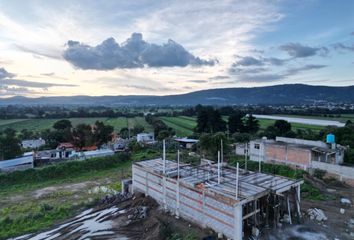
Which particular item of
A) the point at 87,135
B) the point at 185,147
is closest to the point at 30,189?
the point at 87,135

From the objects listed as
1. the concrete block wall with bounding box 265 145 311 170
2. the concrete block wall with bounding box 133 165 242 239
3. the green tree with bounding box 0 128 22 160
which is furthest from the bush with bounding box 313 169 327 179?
the green tree with bounding box 0 128 22 160

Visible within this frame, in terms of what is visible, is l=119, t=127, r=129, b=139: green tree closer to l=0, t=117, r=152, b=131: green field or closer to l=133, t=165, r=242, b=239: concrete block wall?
l=0, t=117, r=152, b=131: green field

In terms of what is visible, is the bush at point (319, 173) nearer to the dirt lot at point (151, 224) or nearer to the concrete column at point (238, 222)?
the dirt lot at point (151, 224)

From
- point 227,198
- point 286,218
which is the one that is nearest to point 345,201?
point 286,218

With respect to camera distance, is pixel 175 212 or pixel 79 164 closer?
pixel 175 212

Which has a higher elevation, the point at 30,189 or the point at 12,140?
the point at 12,140

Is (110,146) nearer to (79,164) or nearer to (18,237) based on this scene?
(79,164)
